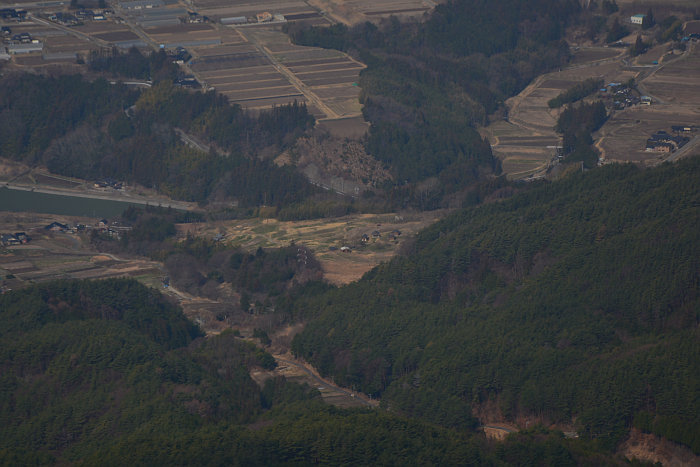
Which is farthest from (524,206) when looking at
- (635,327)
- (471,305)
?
(635,327)

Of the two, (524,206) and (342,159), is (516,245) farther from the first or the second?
(342,159)

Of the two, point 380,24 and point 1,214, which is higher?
point 380,24

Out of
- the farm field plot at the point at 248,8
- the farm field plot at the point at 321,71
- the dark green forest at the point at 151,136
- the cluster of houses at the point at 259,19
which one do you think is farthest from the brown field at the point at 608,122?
the farm field plot at the point at 248,8

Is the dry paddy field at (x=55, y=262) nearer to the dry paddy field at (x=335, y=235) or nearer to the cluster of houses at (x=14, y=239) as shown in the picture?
the cluster of houses at (x=14, y=239)

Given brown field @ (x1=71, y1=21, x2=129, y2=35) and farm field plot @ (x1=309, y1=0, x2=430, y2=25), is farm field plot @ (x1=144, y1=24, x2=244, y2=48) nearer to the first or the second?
brown field @ (x1=71, y1=21, x2=129, y2=35)

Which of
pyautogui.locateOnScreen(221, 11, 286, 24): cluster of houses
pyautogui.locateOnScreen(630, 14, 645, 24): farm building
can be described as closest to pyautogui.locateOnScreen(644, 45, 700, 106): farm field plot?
pyautogui.locateOnScreen(630, 14, 645, 24): farm building

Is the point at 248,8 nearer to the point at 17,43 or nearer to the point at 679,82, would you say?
the point at 17,43

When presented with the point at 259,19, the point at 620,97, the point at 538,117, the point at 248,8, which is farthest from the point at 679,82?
the point at 248,8
